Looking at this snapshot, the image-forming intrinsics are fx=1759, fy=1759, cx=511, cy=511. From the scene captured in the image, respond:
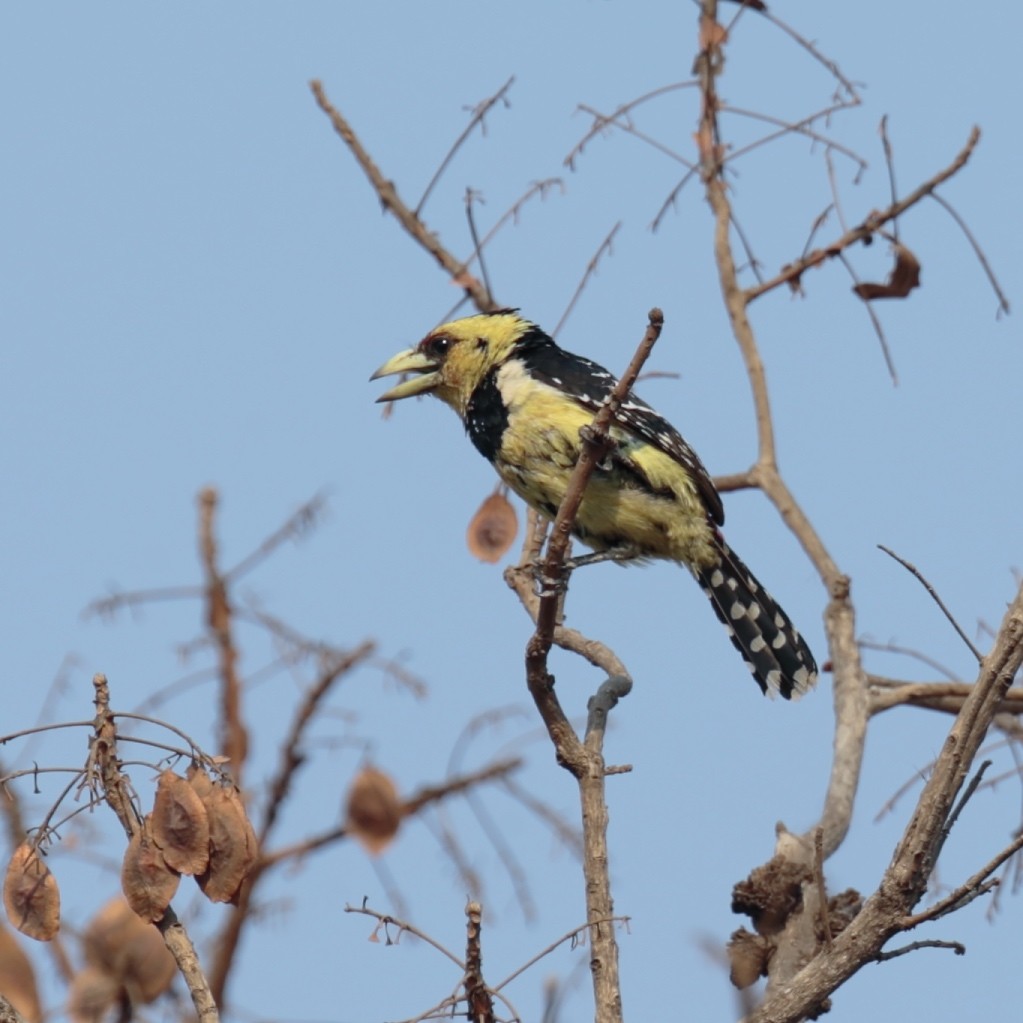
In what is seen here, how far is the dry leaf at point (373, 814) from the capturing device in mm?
5117

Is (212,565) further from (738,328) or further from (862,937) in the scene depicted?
(862,937)

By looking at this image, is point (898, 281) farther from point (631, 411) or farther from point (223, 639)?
point (223, 639)

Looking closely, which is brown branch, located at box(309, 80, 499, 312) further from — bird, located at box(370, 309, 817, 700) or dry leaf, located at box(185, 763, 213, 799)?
dry leaf, located at box(185, 763, 213, 799)

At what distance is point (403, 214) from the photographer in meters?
6.57

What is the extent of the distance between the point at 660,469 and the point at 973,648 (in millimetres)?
2278

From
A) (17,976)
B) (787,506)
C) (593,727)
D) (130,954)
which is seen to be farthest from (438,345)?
(17,976)

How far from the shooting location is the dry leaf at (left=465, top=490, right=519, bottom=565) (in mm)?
5738

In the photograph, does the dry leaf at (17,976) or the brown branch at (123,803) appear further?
the dry leaf at (17,976)

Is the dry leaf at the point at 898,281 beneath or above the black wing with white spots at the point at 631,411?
above

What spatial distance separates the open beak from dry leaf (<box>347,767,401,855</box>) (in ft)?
5.36

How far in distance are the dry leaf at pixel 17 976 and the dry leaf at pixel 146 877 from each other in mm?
556

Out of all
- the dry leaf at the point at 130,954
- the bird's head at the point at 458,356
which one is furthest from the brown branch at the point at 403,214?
the dry leaf at the point at 130,954

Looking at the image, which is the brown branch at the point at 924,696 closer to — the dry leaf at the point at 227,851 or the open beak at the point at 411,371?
the open beak at the point at 411,371

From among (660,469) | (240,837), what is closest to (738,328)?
(660,469)
